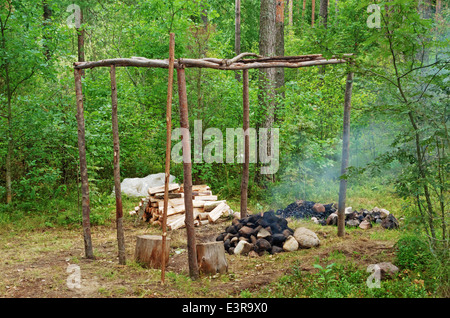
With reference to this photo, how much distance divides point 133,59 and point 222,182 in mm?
6633

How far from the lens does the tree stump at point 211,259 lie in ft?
19.4

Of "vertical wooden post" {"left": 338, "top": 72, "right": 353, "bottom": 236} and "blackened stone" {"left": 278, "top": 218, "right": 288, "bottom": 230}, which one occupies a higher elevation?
"vertical wooden post" {"left": 338, "top": 72, "right": 353, "bottom": 236}

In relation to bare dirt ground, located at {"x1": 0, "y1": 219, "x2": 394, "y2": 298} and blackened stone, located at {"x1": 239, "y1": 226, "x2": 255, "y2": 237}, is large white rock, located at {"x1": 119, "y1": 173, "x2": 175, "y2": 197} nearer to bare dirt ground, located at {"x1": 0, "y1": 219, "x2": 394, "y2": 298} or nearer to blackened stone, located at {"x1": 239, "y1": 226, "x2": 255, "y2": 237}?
bare dirt ground, located at {"x1": 0, "y1": 219, "x2": 394, "y2": 298}

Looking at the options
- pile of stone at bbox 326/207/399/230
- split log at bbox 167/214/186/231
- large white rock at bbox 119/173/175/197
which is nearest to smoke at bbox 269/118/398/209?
pile of stone at bbox 326/207/399/230

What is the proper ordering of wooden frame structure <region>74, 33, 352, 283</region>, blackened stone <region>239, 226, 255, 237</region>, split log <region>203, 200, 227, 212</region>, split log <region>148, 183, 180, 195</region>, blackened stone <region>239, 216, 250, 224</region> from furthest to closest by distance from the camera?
split log <region>148, 183, 180, 195</region> < split log <region>203, 200, 227, 212</region> < blackened stone <region>239, 216, 250, 224</region> < blackened stone <region>239, 226, 255, 237</region> < wooden frame structure <region>74, 33, 352, 283</region>

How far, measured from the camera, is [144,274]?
5.91 m

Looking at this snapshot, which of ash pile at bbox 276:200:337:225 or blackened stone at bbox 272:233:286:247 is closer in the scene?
blackened stone at bbox 272:233:286:247

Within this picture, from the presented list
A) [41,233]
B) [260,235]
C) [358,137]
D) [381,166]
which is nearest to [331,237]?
[260,235]

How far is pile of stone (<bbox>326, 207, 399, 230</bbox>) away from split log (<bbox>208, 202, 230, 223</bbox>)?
2495mm

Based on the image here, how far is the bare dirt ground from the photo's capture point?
17.0 ft

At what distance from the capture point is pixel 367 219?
902cm

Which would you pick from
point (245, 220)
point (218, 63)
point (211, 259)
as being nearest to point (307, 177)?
point (245, 220)

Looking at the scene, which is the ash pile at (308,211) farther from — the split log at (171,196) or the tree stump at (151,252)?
the tree stump at (151,252)

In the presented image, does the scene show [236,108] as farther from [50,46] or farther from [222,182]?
[50,46]
